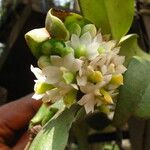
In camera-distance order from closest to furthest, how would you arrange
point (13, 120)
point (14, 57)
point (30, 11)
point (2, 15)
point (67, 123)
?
1. point (67, 123)
2. point (13, 120)
3. point (30, 11)
4. point (14, 57)
5. point (2, 15)

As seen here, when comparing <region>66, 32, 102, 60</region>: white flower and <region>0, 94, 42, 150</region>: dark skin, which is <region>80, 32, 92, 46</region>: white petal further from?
<region>0, 94, 42, 150</region>: dark skin

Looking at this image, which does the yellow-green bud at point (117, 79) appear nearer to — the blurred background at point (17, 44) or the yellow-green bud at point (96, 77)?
the yellow-green bud at point (96, 77)

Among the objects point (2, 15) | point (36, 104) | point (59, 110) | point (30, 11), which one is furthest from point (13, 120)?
point (2, 15)

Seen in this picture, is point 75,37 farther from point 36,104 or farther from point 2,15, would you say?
point 2,15

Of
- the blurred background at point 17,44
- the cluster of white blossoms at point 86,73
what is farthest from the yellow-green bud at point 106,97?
the blurred background at point 17,44

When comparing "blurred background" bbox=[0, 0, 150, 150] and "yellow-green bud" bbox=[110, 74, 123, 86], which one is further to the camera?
"blurred background" bbox=[0, 0, 150, 150]

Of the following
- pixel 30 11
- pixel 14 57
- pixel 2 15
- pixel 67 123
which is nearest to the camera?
pixel 67 123

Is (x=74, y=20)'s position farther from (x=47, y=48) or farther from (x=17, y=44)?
(x=17, y=44)

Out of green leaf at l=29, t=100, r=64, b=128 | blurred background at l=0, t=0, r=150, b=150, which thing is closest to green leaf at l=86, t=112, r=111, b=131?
green leaf at l=29, t=100, r=64, b=128
